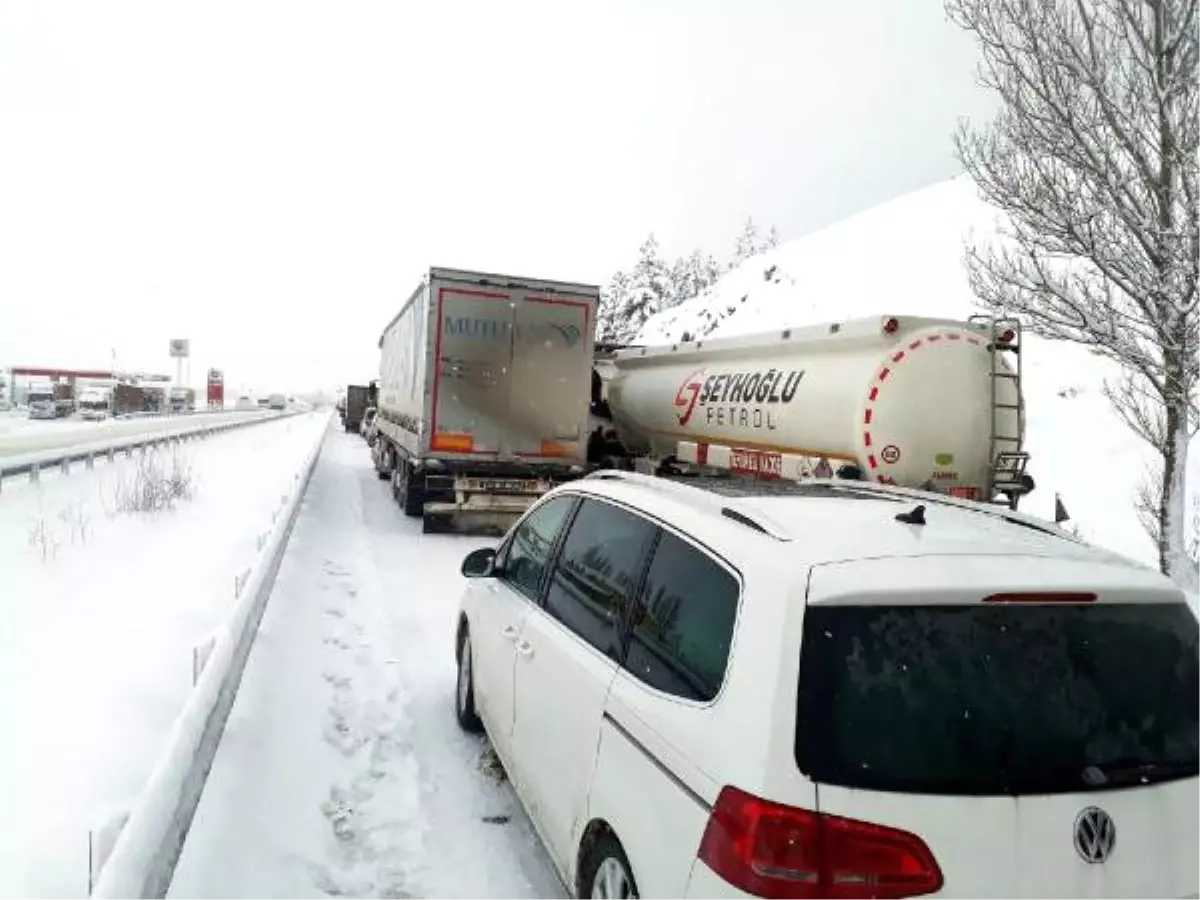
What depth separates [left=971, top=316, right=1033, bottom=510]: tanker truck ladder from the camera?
7949 mm

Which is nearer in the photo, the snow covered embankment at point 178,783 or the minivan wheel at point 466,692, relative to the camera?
the snow covered embankment at point 178,783

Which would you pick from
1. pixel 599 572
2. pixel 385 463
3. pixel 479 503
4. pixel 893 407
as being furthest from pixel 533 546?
pixel 385 463

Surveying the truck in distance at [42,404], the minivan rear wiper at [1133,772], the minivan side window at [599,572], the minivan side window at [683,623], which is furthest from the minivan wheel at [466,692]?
the truck in distance at [42,404]

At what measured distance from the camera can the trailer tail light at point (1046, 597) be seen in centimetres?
219

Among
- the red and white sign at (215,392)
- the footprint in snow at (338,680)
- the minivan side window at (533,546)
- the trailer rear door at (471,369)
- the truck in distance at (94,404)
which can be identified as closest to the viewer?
the minivan side window at (533,546)

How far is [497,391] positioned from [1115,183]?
8.39 meters

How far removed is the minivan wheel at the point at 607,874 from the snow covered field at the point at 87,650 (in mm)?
1875

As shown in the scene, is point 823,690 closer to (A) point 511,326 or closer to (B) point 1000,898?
(B) point 1000,898

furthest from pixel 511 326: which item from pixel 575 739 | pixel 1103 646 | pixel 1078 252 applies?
pixel 1103 646

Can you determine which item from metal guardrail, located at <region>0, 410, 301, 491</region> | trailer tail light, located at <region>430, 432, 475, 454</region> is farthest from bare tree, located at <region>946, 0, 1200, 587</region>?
metal guardrail, located at <region>0, 410, 301, 491</region>

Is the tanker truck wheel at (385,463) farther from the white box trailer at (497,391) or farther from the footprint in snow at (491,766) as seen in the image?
the footprint in snow at (491,766)

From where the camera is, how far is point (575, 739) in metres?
3.04

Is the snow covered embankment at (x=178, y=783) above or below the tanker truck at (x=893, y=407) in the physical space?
below

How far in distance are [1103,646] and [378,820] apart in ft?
10.6
